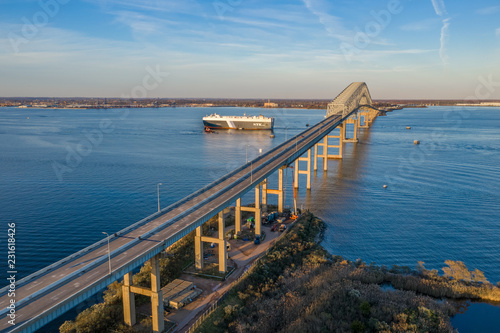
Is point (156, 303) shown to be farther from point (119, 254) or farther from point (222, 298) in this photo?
point (222, 298)

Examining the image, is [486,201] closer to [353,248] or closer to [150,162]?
[353,248]

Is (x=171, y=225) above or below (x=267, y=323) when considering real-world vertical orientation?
above

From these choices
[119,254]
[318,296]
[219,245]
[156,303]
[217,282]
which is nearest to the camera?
[119,254]

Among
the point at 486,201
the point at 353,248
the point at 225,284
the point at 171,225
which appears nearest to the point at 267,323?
the point at 225,284

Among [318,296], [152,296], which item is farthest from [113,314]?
[318,296]

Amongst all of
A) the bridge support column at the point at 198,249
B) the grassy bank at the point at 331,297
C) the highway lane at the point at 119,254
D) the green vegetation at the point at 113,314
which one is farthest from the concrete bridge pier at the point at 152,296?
the bridge support column at the point at 198,249

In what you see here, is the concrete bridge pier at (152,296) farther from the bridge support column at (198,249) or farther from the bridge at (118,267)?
the bridge support column at (198,249)
